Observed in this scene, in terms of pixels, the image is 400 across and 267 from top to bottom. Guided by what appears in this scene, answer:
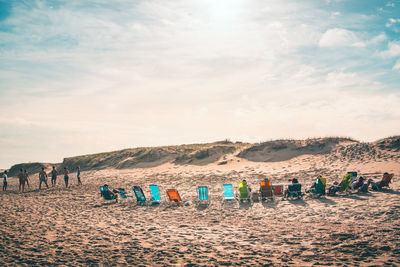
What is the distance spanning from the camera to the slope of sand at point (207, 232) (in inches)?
238

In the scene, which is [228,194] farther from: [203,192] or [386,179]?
[386,179]

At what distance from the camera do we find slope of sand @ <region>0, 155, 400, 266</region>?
6051mm

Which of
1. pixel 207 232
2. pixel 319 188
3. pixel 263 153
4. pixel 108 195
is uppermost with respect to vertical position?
pixel 263 153

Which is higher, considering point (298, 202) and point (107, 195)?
point (107, 195)

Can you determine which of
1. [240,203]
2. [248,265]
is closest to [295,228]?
[248,265]

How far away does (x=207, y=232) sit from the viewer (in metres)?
8.10

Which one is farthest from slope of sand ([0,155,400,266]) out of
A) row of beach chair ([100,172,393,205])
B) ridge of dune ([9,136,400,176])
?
ridge of dune ([9,136,400,176])

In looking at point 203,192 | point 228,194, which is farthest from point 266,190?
point 203,192

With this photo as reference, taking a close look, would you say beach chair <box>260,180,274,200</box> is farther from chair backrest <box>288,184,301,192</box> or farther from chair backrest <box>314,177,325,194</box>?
chair backrest <box>314,177,325,194</box>

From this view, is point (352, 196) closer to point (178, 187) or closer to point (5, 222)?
point (178, 187)

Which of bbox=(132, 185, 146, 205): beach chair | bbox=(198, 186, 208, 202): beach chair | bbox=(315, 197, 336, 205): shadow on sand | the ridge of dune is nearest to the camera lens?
bbox=(315, 197, 336, 205): shadow on sand

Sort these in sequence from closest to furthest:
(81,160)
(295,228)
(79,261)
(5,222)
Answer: (79,261) → (295,228) → (5,222) → (81,160)

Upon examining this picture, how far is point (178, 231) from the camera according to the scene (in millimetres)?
8336

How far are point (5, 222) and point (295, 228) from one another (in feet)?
30.7
